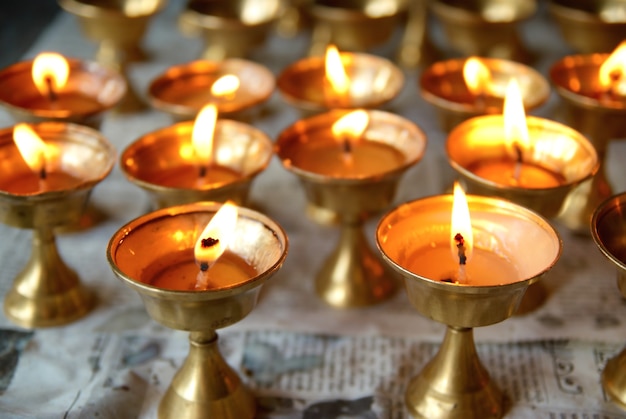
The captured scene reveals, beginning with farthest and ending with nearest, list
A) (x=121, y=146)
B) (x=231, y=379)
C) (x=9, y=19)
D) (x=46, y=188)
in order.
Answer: (x=9, y=19)
(x=121, y=146)
(x=46, y=188)
(x=231, y=379)

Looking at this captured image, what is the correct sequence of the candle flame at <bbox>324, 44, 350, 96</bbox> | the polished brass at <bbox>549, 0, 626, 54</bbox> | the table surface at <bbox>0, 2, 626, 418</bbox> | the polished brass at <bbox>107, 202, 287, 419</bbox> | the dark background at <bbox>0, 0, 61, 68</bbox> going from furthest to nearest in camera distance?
1. the dark background at <bbox>0, 0, 61, 68</bbox>
2. the polished brass at <bbox>549, 0, 626, 54</bbox>
3. the candle flame at <bbox>324, 44, 350, 96</bbox>
4. the table surface at <bbox>0, 2, 626, 418</bbox>
5. the polished brass at <bbox>107, 202, 287, 419</bbox>

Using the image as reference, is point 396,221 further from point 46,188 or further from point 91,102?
point 91,102

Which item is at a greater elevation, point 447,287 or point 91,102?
point 447,287

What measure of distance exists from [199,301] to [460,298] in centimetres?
19

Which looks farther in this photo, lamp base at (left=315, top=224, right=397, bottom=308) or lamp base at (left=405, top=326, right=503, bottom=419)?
lamp base at (left=315, top=224, right=397, bottom=308)

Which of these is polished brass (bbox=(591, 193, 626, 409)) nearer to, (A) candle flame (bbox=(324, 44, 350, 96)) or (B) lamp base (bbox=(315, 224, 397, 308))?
(B) lamp base (bbox=(315, 224, 397, 308))

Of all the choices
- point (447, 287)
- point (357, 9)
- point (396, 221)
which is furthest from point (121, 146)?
point (447, 287)

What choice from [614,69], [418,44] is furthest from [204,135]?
[418,44]

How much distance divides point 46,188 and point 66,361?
0.17 metres

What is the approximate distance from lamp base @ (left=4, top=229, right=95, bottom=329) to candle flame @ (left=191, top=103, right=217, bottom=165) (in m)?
0.18

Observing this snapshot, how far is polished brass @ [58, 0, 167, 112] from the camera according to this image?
1.21 metres

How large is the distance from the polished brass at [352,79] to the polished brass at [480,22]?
0.21 meters

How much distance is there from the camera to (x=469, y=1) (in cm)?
145

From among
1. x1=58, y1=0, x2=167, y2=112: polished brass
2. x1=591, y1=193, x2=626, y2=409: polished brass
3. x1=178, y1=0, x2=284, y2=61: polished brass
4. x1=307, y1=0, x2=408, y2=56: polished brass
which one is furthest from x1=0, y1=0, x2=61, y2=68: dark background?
x1=591, y1=193, x2=626, y2=409: polished brass
